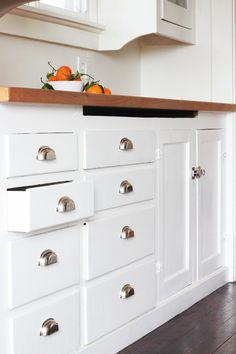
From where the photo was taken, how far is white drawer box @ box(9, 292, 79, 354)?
1630 millimetres

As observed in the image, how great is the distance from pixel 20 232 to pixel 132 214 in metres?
0.60

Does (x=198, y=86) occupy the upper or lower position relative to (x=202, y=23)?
lower

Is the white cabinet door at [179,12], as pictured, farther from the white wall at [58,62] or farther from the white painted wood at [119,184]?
the white painted wood at [119,184]

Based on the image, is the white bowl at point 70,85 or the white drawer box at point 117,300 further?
the white bowl at point 70,85

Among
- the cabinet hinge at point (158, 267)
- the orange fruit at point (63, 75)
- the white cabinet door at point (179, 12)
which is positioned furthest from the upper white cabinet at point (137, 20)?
the cabinet hinge at point (158, 267)

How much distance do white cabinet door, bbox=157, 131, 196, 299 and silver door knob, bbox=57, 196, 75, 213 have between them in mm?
700

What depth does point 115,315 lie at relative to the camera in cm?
206

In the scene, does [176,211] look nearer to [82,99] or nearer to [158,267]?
[158,267]

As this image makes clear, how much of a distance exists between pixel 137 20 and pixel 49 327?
5.41 feet

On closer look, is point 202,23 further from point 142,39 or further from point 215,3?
point 142,39

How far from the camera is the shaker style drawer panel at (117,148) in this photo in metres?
1.90

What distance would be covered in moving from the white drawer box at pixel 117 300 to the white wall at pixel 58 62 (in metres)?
0.89

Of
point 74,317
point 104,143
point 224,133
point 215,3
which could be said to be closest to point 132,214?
point 104,143

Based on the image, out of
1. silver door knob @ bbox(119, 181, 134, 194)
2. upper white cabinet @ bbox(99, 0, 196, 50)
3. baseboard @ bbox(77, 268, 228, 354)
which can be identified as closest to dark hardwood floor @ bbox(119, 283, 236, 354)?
baseboard @ bbox(77, 268, 228, 354)
